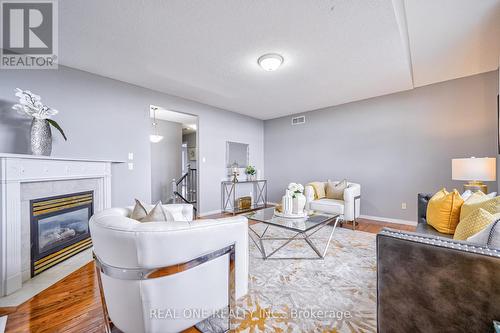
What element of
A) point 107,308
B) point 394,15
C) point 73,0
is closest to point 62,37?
point 73,0

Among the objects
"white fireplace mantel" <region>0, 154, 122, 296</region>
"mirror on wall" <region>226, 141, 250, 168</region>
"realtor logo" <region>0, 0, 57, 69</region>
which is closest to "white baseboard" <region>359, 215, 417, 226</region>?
"mirror on wall" <region>226, 141, 250, 168</region>

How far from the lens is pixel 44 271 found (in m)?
2.10

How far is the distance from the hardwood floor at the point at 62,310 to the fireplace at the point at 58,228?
41 cm

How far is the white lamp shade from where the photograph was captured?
2.46m

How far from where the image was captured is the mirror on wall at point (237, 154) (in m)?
5.00

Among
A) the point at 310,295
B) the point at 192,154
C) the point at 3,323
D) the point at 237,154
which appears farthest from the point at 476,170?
the point at 192,154

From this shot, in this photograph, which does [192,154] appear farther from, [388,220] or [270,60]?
Answer: [388,220]

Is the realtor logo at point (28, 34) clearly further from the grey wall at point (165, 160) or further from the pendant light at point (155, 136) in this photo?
the grey wall at point (165, 160)

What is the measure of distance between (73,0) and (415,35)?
3.32 m

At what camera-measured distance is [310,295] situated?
5.51ft

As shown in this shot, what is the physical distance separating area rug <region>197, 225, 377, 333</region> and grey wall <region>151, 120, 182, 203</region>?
4.15 m

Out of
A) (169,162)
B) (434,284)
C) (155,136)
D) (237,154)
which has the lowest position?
Result: (434,284)

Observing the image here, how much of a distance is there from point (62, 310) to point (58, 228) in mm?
1151

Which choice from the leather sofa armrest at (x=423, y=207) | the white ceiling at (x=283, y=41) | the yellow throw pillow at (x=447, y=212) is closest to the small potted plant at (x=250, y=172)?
the white ceiling at (x=283, y=41)
